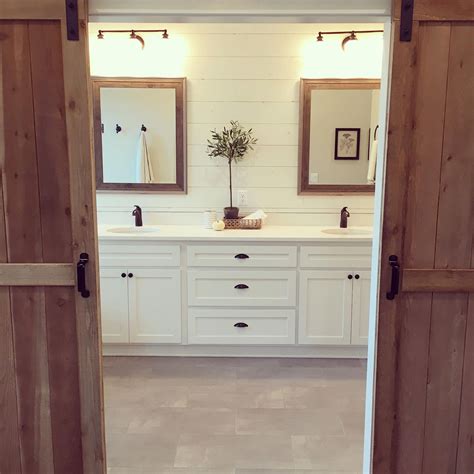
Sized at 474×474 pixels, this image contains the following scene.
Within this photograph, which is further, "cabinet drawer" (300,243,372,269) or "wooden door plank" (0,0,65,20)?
"cabinet drawer" (300,243,372,269)

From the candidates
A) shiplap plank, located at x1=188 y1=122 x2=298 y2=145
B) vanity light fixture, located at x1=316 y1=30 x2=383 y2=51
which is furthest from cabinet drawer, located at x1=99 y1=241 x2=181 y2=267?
vanity light fixture, located at x1=316 y1=30 x2=383 y2=51

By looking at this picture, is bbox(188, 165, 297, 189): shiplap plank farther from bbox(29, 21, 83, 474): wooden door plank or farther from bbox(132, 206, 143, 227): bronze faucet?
bbox(29, 21, 83, 474): wooden door plank

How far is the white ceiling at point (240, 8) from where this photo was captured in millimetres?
1688

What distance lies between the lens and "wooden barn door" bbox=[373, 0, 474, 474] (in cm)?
167

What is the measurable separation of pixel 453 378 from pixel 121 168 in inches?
107

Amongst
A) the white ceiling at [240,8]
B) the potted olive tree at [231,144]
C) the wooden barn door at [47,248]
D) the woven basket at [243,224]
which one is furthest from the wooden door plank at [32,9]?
the woven basket at [243,224]

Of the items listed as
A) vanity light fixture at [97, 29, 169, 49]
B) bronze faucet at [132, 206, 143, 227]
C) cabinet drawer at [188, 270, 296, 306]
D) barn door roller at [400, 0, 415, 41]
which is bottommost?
cabinet drawer at [188, 270, 296, 306]

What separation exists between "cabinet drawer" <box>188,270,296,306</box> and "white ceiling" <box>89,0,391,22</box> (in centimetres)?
188

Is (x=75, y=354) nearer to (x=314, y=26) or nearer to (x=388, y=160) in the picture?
(x=388, y=160)

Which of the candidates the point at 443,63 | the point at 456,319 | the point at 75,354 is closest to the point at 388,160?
the point at 443,63

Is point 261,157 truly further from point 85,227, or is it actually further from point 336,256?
point 85,227

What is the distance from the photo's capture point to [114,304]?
330 centimetres

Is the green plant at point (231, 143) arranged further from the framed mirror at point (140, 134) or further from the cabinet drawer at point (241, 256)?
the cabinet drawer at point (241, 256)

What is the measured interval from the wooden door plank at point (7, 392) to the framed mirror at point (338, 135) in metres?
2.36
